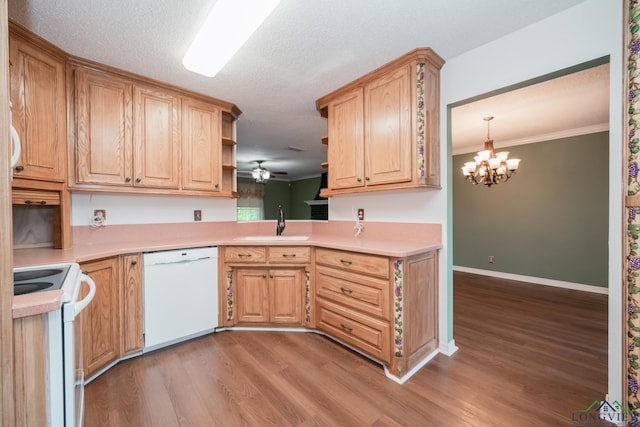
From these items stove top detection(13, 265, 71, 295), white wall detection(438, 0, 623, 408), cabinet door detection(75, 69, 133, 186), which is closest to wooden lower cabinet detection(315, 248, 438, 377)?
white wall detection(438, 0, 623, 408)

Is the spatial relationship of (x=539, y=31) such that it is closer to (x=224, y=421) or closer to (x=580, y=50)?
(x=580, y=50)

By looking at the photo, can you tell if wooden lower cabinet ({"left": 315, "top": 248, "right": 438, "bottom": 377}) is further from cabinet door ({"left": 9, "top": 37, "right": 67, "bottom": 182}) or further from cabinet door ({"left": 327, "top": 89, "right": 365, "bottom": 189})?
cabinet door ({"left": 9, "top": 37, "right": 67, "bottom": 182})

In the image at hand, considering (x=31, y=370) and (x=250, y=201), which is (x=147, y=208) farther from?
(x=250, y=201)

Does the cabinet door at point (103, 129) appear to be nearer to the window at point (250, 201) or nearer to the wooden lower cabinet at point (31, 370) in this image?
the wooden lower cabinet at point (31, 370)

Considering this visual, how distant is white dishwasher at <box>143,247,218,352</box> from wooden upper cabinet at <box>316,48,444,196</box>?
147cm

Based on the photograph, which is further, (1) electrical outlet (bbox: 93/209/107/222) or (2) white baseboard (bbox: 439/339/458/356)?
(1) electrical outlet (bbox: 93/209/107/222)

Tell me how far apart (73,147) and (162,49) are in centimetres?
102

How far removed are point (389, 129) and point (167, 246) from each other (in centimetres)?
203

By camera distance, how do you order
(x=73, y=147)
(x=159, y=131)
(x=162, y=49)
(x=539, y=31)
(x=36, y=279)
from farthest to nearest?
(x=159, y=131), (x=73, y=147), (x=162, y=49), (x=539, y=31), (x=36, y=279)

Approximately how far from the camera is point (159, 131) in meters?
2.38

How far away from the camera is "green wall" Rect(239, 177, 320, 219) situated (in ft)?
28.8

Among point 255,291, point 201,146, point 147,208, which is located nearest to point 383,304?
point 255,291

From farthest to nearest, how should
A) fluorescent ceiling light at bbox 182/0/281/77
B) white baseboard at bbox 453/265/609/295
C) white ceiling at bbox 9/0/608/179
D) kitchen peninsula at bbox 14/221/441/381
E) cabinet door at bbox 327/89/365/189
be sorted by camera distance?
white baseboard at bbox 453/265/609/295 < cabinet door at bbox 327/89/365/189 < kitchen peninsula at bbox 14/221/441/381 < white ceiling at bbox 9/0/608/179 < fluorescent ceiling light at bbox 182/0/281/77

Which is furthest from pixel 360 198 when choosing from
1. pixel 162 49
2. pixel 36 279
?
pixel 36 279
